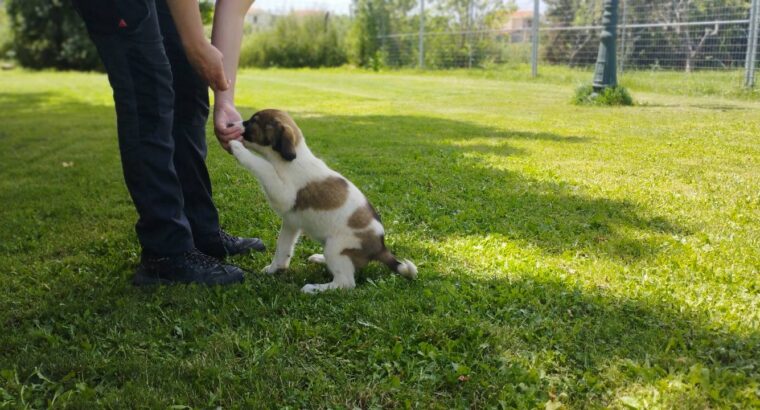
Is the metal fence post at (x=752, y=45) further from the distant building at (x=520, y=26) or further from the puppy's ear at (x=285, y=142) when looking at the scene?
the puppy's ear at (x=285, y=142)

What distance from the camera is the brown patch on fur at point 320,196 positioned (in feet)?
9.87

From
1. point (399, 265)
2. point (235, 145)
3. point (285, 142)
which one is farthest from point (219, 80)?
point (399, 265)

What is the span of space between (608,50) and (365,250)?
8600mm

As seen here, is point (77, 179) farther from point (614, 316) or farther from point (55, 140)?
point (614, 316)

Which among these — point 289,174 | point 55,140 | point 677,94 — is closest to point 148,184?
point 289,174

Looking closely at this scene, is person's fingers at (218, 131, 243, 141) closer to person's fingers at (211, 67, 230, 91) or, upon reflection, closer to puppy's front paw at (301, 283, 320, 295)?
person's fingers at (211, 67, 230, 91)

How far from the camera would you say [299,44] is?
25.8 meters

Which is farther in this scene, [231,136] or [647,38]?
[647,38]

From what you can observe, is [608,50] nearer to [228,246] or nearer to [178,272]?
[228,246]

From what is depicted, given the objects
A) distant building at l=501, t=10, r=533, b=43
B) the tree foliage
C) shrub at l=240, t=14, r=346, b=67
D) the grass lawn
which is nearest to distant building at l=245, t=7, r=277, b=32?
shrub at l=240, t=14, r=346, b=67

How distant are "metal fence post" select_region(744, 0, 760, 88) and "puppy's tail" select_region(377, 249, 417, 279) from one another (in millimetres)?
10521

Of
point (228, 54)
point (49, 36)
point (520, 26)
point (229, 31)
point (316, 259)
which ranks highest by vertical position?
point (49, 36)

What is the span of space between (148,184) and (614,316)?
2.08 m

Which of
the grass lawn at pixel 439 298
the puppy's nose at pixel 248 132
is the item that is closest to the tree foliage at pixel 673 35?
the grass lawn at pixel 439 298
